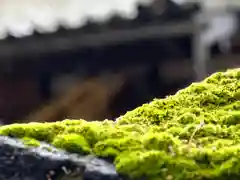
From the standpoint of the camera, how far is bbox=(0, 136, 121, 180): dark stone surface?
1.19 meters

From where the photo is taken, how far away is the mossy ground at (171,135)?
1.17 meters

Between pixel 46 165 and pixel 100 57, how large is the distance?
4.23 meters

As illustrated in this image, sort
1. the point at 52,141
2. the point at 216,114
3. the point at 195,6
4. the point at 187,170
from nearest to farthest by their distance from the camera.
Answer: the point at 187,170 < the point at 52,141 < the point at 216,114 < the point at 195,6

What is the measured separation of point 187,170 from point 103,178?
5.4 inches

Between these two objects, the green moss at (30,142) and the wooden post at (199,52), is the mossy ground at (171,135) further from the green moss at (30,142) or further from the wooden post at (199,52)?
the wooden post at (199,52)

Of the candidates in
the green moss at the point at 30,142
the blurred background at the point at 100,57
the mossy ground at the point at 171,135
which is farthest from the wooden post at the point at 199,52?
the green moss at the point at 30,142

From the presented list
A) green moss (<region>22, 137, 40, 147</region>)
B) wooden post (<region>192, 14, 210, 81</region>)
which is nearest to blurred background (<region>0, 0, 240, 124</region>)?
wooden post (<region>192, 14, 210, 81</region>)

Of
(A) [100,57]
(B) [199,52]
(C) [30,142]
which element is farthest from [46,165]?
(A) [100,57]

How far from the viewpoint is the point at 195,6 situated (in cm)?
501

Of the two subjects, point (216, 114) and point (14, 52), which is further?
point (14, 52)

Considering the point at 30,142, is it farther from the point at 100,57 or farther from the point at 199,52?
the point at 100,57

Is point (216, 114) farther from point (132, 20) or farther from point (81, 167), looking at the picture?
point (132, 20)

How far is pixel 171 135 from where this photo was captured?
1.30 m

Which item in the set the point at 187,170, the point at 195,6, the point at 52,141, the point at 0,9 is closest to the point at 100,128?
the point at 52,141
